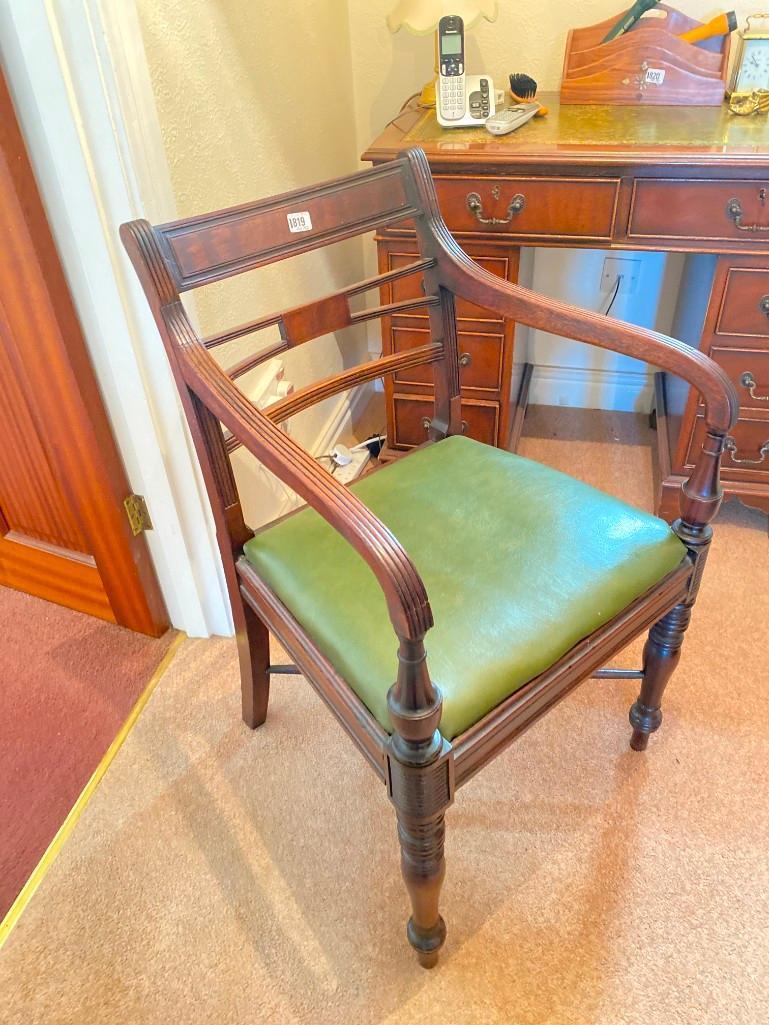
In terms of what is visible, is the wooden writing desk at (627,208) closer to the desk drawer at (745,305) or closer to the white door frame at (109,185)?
the desk drawer at (745,305)

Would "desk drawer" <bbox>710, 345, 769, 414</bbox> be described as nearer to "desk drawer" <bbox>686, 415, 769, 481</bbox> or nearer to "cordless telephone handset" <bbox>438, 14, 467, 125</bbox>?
"desk drawer" <bbox>686, 415, 769, 481</bbox>

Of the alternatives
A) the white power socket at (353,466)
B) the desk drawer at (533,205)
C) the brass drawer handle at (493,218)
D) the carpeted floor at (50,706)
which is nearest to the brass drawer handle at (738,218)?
the desk drawer at (533,205)

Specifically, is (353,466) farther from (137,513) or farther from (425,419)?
(137,513)

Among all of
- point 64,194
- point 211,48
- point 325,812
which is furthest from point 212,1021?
point 211,48

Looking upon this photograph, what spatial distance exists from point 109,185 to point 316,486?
61 centimetres

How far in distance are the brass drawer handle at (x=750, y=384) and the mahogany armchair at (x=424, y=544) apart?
0.67m

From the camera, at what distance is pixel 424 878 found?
0.87m

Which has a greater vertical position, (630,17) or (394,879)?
(630,17)

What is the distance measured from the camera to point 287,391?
59.5 inches

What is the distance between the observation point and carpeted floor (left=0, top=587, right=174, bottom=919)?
120 cm

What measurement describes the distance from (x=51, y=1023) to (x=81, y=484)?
0.81 meters

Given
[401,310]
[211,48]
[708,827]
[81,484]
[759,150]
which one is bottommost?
[708,827]

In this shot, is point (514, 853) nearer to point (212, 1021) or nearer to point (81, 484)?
point (212, 1021)

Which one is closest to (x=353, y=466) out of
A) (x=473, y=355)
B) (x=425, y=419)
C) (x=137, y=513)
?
(x=425, y=419)
